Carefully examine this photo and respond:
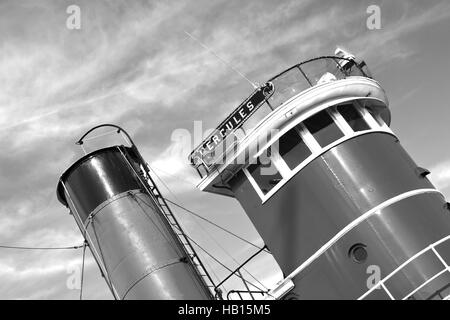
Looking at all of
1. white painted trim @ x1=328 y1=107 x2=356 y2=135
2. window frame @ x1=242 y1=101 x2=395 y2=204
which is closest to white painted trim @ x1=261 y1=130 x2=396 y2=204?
window frame @ x1=242 y1=101 x2=395 y2=204

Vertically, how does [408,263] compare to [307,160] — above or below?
below

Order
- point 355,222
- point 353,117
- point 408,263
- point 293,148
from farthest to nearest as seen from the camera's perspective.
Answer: point 353,117, point 293,148, point 355,222, point 408,263

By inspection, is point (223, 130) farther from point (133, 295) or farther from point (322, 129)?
point (133, 295)

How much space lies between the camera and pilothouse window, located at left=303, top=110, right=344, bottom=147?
13562 millimetres

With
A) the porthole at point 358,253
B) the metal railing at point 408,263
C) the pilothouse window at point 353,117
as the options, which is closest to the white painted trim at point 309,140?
the pilothouse window at point 353,117

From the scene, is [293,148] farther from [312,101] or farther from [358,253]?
[358,253]

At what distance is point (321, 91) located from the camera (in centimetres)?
1355

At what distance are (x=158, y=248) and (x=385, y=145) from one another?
6943 millimetres

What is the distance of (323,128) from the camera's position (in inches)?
542

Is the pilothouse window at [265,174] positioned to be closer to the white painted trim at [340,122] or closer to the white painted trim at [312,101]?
the white painted trim at [312,101]

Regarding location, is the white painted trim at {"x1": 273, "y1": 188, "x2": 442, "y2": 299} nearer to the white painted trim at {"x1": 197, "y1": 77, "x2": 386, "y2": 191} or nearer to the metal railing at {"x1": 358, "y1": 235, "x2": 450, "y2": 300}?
the metal railing at {"x1": 358, "y1": 235, "x2": 450, "y2": 300}

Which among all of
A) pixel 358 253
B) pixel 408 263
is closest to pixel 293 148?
pixel 358 253

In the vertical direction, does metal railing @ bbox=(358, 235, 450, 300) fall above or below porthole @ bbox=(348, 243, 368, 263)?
below
